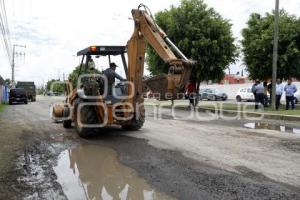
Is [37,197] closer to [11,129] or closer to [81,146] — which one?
[81,146]

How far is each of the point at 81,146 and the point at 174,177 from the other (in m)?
3.96

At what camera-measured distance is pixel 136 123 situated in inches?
478

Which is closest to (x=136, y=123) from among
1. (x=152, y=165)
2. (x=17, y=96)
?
(x=152, y=165)

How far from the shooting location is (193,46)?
24391 mm

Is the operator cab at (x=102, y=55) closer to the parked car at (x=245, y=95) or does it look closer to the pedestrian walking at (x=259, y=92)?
the pedestrian walking at (x=259, y=92)

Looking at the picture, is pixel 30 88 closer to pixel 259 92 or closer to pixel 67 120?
pixel 259 92

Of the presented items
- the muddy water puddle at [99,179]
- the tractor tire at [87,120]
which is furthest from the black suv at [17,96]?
the muddy water puddle at [99,179]

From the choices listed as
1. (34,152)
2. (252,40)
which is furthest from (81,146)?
(252,40)

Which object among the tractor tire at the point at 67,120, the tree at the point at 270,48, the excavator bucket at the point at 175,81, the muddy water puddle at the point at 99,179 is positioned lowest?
the muddy water puddle at the point at 99,179

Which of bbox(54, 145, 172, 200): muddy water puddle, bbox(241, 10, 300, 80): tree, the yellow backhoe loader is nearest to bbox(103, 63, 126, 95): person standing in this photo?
the yellow backhoe loader

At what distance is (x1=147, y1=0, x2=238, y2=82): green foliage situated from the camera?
24.3 meters

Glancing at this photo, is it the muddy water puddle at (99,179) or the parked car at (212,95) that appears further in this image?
the parked car at (212,95)

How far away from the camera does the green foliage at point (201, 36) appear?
24.3 m

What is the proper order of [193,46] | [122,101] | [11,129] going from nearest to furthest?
[122,101] < [11,129] < [193,46]
